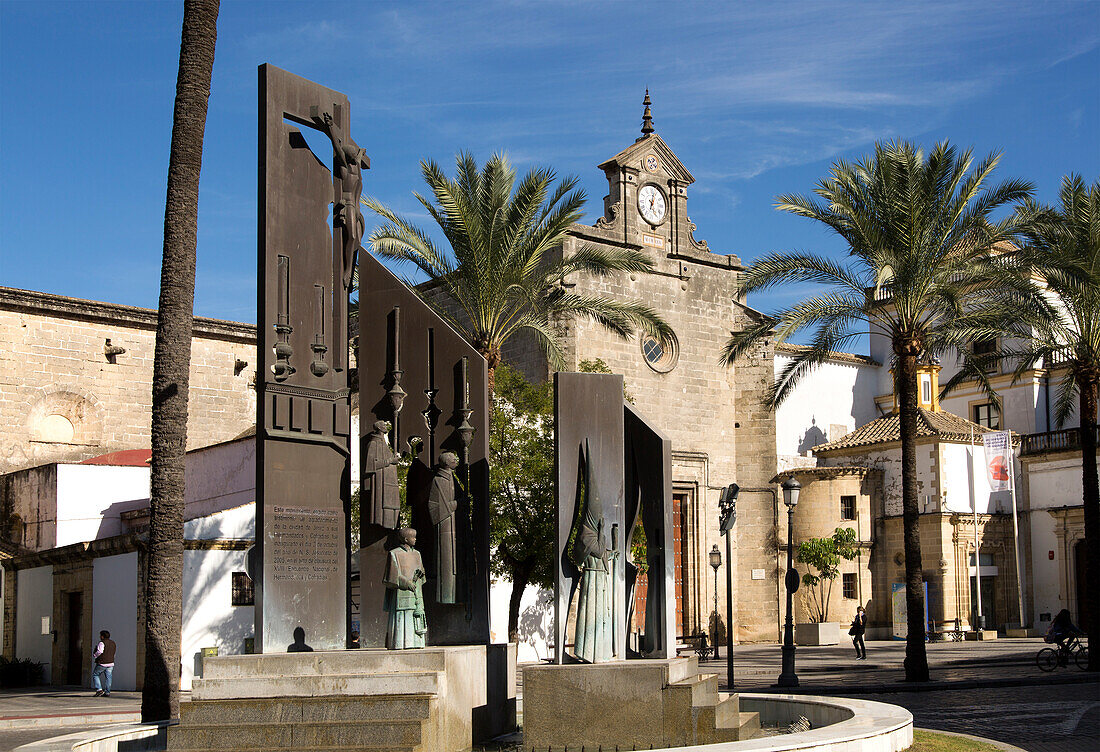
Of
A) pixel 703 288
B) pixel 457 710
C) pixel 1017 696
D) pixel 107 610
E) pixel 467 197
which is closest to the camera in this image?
pixel 457 710

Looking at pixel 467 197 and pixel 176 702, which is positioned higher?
pixel 467 197

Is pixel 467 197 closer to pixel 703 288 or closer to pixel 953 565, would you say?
pixel 703 288

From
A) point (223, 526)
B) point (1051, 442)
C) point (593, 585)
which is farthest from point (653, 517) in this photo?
point (1051, 442)

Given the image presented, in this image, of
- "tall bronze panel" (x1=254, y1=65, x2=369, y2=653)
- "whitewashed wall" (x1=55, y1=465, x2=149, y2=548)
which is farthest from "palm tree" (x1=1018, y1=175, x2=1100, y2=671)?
"whitewashed wall" (x1=55, y1=465, x2=149, y2=548)

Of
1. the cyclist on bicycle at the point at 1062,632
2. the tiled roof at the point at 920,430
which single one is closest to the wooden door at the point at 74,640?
the cyclist on bicycle at the point at 1062,632

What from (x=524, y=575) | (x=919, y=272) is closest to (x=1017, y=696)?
(x=919, y=272)

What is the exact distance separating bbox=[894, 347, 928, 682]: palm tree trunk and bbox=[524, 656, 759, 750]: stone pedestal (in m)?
12.0

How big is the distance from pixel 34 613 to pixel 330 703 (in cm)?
2424

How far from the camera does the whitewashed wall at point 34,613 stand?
30445 mm

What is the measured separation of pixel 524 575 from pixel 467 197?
7.94m

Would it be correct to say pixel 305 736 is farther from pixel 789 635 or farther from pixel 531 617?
pixel 531 617

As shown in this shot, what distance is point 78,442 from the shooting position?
3950 centimetres

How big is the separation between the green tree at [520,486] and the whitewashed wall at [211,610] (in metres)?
5.78

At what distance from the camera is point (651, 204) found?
38625 mm
